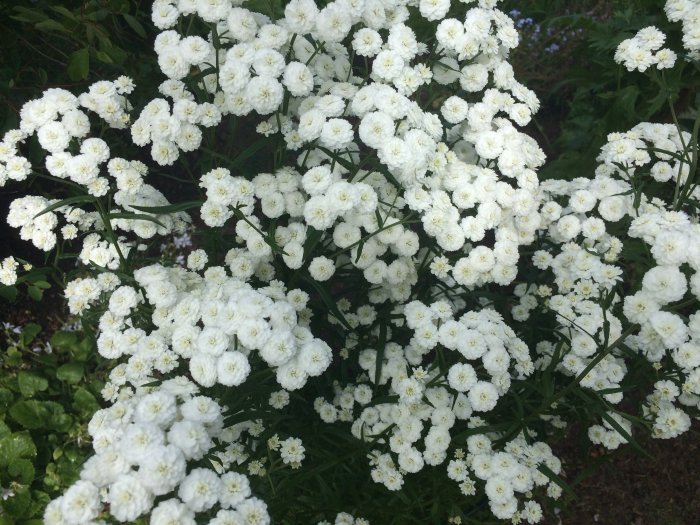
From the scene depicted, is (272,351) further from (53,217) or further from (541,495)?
(541,495)

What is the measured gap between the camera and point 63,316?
377 centimetres

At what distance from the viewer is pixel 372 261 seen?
2.50 meters

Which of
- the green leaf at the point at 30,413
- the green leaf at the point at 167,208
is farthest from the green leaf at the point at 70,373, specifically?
the green leaf at the point at 167,208

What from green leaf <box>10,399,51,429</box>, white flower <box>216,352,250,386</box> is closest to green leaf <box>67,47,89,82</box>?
white flower <box>216,352,250,386</box>

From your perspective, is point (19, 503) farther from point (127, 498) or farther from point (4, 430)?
point (127, 498)

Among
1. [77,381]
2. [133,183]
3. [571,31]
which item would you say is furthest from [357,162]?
[571,31]

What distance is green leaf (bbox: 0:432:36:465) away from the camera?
3006 mm

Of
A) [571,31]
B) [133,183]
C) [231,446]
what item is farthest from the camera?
[571,31]

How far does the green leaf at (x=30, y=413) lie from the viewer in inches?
122

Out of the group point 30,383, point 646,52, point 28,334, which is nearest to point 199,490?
point 30,383

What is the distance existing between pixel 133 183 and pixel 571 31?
380 centimetres

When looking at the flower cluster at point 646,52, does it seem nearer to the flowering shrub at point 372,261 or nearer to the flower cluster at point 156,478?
the flowering shrub at point 372,261

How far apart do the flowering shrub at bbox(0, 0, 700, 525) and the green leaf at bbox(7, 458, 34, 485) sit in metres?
0.93

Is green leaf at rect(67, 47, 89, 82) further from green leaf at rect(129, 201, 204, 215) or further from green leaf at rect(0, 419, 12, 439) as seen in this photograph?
green leaf at rect(0, 419, 12, 439)
